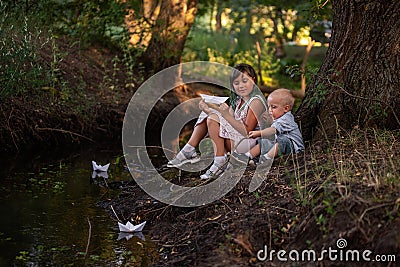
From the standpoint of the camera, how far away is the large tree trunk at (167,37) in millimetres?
11945

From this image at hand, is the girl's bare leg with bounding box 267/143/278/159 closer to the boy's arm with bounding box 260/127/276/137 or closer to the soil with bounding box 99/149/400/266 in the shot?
the boy's arm with bounding box 260/127/276/137

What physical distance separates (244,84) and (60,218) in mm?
2070

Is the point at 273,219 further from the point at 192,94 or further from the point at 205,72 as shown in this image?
the point at 205,72

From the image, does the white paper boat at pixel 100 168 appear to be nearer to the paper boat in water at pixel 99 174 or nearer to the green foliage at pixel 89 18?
the paper boat in water at pixel 99 174

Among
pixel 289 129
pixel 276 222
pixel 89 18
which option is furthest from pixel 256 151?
pixel 89 18

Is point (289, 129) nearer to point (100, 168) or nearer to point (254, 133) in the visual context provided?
Result: point (254, 133)

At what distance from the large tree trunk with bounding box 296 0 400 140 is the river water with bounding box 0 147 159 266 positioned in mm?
2185

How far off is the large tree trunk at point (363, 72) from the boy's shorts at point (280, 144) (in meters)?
0.38

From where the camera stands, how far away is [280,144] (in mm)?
6082

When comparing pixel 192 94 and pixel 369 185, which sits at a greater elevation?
pixel 369 185

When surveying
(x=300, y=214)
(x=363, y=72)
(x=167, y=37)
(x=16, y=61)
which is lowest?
(x=167, y=37)

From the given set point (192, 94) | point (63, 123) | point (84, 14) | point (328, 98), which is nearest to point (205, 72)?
point (192, 94)

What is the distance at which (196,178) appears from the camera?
239 inches

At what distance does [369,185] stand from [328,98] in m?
2.24
